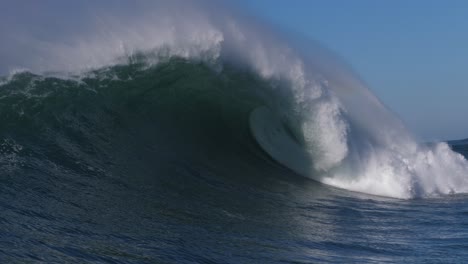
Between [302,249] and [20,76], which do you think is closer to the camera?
[302,249]

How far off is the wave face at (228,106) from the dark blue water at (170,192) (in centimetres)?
5

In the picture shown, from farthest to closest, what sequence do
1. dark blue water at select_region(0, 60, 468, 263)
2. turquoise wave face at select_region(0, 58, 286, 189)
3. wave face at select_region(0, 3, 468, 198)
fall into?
1. wave face at select_region(0, 3, 468, 198)
2. turquoise wave face at select_region(0, 58, 286, 189)
3. dark blue water at select_region(0, 60, 468, 263)

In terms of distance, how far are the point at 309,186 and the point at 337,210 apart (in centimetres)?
180

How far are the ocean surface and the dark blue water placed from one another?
0.09 feet

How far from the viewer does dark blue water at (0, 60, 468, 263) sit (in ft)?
18.9

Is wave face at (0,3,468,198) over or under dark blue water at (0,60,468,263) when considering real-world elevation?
over

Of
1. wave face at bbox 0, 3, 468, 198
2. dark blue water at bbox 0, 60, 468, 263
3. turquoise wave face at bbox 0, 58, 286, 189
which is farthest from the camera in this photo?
wave face at bbox 0, 3, 468, 198

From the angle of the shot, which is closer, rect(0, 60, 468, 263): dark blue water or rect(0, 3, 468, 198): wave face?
rect(0, 60, 468, 263): dark blue water

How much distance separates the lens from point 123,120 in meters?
10.8

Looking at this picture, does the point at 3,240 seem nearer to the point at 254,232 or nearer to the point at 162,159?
the point at 254,232

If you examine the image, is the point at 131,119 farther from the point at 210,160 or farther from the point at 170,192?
the point at 170,192

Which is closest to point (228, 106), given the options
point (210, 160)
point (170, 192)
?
point (210, 160)

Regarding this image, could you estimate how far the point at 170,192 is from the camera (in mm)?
8125

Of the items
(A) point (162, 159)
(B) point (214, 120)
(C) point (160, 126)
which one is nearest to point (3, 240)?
(A) point (162, 159)
